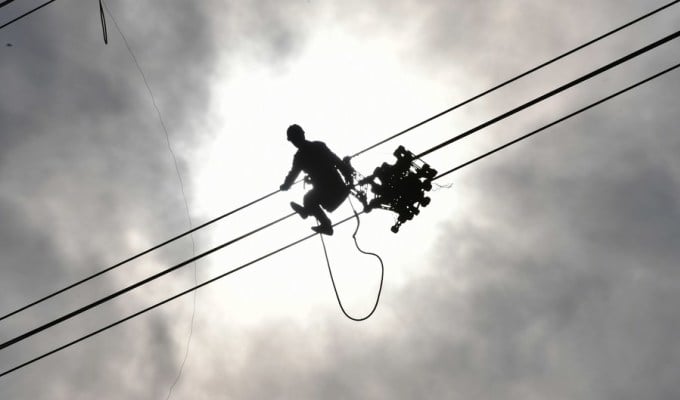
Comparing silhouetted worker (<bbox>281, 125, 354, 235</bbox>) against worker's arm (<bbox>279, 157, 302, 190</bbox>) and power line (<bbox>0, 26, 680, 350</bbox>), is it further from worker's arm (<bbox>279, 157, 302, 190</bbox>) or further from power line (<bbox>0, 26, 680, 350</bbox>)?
power line (<bbox>0, 26, 680, 350</bbox>)

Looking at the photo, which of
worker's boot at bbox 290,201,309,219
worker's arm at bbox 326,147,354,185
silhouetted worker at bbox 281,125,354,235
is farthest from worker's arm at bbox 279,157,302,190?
worker's arm at bbox 326,147,354,185

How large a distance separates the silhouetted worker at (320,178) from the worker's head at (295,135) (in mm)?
29

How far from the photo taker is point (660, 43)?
6629 millimetres

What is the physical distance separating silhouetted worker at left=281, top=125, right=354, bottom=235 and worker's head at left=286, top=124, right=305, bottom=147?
0.10 ft

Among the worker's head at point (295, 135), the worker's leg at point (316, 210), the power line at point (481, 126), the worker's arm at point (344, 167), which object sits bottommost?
the power line at point (481, 126)

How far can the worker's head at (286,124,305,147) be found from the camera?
374 inches

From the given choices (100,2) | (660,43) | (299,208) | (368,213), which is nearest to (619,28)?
(660,43)

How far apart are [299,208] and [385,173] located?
146cm

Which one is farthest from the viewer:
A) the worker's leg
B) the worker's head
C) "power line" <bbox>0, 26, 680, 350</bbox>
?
the worker's head

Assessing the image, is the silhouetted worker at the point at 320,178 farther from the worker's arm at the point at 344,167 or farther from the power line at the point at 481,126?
the power line at the point at 481,126

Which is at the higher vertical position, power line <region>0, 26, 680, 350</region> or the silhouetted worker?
the silhouetted worker

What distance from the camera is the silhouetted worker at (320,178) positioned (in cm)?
929

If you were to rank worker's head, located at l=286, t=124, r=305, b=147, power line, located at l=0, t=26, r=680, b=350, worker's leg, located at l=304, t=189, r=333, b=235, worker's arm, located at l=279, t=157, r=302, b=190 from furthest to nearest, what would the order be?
worker's head, located at l=286, t=124, r=305, b=147
worker's leg, located at l=304, t=189, r=333, b=235
worker's arm, located at l=279, t=157, r=302, b=190
power line, located at l=0, t=26, r=680, b=350

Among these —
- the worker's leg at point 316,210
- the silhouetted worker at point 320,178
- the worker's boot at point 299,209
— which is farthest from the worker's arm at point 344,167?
the worker's boot at point 299,209
